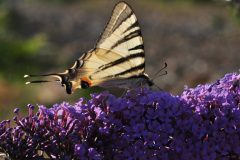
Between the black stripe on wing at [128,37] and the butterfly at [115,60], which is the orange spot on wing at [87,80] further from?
the black stripe on wing at [128,37]

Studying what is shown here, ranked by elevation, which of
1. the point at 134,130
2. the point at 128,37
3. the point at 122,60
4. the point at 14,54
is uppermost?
the point at 14,54

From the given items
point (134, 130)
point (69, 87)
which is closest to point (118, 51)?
point (69, 87)

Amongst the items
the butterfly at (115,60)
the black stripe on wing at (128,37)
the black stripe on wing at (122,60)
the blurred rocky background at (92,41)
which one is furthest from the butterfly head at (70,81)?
the blurred rocky background at (92,41)

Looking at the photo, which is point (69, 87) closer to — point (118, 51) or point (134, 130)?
point (118, 51)

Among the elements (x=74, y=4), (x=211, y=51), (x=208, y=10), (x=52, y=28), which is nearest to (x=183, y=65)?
(x=211, y=51)

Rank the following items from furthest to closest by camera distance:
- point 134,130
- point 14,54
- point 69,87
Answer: point 14,54, point 69,87, point 134,130

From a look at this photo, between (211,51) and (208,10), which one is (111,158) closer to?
(211,51)

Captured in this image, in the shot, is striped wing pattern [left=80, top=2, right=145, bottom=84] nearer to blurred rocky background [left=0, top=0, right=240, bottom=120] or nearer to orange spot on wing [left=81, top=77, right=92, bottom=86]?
orange spot on wing [left=81, top=77, right=92, bottom=86]
